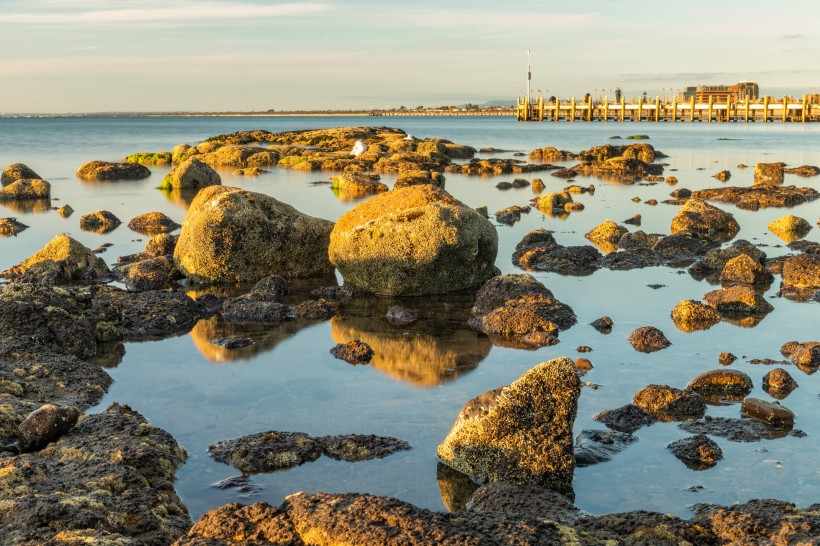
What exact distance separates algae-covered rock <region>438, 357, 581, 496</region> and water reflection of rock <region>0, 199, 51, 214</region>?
2768 centimetres

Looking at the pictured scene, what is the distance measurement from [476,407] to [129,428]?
12.3 feet

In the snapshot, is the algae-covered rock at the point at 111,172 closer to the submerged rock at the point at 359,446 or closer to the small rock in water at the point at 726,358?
the small rock in water at the point at 726,358

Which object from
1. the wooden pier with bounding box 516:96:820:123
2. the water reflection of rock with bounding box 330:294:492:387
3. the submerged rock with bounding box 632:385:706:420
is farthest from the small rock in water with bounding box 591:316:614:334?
the wooden pier with bounding box 516:96:820:123

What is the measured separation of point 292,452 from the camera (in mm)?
9242

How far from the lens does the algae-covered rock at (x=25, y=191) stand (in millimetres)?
36406

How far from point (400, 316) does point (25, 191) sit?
27.3m

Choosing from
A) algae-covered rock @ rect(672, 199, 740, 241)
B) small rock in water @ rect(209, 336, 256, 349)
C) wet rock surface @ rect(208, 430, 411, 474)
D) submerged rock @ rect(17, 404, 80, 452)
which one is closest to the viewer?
submerged rock @ rect(17, 404, 80, 452)

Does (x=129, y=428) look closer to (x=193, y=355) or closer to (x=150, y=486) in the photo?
(x=150, y=486)

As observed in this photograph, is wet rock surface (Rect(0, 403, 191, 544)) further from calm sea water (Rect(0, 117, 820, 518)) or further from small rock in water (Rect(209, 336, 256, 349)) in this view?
small rock in water (Rect(209, 336, 256, 349))

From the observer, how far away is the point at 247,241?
18641 millimetres

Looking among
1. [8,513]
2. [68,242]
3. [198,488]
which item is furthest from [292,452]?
[68,242]

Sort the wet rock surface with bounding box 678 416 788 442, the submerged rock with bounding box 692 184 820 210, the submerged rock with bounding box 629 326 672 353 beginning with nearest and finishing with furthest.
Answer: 1. the wet rock surface with bounding box 678 416 788 442
2. the submerged rock with bounding box 629 326 672 353
3. the submerged rock with bounding box 692 184 820 210

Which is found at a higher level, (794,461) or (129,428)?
(129,428)

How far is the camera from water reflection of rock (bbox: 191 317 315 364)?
13359mm
